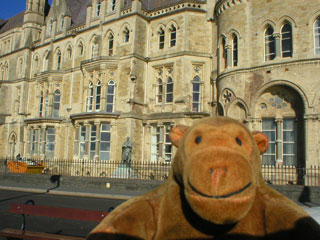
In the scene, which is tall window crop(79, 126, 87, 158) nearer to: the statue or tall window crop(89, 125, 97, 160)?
tall window crop(89, 125, 97, 160)

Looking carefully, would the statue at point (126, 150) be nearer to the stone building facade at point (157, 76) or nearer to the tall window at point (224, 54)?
the stone building facade at point (157, 76)

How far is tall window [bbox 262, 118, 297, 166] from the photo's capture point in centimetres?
1434

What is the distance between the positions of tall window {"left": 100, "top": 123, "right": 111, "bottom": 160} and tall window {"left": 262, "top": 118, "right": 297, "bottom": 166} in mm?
9922

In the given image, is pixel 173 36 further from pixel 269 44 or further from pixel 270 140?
pixel 270 140

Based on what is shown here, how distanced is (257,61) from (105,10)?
1248 cm

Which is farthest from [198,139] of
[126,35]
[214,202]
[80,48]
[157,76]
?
[80,48]

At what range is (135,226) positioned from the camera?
78.3 inches

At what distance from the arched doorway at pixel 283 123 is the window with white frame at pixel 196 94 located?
4.30m

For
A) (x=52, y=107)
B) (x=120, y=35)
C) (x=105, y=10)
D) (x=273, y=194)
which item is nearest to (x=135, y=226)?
(x=273, y=194)

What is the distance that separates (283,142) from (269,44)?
5281 millimetres

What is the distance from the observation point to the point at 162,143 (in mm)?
18594

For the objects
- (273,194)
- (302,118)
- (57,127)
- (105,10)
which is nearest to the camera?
(273,194)

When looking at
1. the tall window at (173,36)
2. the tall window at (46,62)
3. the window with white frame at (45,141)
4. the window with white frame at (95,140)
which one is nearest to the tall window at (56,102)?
the window with white frame at (45,141)

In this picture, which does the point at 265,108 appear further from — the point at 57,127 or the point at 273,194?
the point at 57,127
